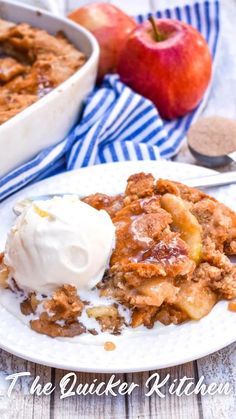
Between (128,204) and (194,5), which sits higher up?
(128,204)

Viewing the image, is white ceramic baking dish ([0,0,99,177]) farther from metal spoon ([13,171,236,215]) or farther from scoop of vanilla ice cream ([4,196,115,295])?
scoop of vanilla ice cream ([4,196,115,295])

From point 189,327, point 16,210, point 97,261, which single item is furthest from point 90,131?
point 189,327

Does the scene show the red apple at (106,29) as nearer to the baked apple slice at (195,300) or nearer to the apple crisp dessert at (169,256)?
the apple crisp dessert at (169,256)

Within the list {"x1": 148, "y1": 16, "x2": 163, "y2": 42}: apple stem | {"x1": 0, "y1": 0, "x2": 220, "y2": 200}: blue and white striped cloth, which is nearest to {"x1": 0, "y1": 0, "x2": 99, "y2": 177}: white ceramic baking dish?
{"x1": 0, "y1": 0, "x2": 220, "y2": 200}: blue and white striped cloth

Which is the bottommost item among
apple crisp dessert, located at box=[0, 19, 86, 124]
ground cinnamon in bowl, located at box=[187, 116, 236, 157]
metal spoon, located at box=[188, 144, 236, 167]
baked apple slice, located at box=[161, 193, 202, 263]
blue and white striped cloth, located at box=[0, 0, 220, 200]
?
metal spoon, located at box=[188, 144, 236, 167]

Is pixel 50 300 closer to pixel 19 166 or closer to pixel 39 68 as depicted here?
pixel 19 166

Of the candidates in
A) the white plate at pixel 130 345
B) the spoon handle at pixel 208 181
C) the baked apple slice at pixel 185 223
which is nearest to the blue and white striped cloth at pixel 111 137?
the spoon handle at pixel 208 181
